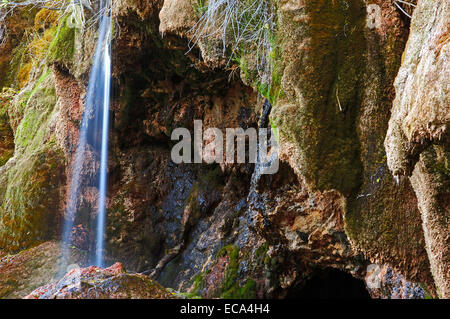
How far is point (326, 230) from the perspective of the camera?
3.96 metres

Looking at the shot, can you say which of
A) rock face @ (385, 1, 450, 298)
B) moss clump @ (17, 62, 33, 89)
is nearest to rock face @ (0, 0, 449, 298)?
rock face @ (385, 1, 450, 298)

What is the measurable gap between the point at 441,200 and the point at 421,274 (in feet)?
2.48

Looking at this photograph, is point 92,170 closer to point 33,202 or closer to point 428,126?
point 33,202

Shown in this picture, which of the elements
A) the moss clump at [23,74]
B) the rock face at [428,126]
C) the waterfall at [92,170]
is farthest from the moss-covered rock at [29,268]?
the rock face at [428,126]

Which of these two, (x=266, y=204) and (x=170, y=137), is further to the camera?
(x=170, y=137)

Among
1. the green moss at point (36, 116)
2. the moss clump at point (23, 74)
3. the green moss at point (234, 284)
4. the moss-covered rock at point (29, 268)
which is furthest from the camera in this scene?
the moss clump at point (23, 74)

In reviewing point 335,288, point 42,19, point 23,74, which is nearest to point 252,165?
point 335,288

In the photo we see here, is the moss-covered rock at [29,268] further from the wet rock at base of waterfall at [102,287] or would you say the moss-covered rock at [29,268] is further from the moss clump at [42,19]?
the moss clump at [42,19]

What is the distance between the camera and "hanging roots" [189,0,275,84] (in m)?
4.00

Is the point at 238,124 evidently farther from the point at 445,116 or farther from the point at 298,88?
the point at 445,116

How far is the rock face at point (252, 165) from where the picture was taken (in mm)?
2871

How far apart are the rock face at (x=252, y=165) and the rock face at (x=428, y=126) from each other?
0.01 meters

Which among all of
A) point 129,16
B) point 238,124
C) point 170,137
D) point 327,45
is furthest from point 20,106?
point 327,45

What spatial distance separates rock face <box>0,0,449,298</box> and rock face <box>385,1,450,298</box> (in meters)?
0.01
